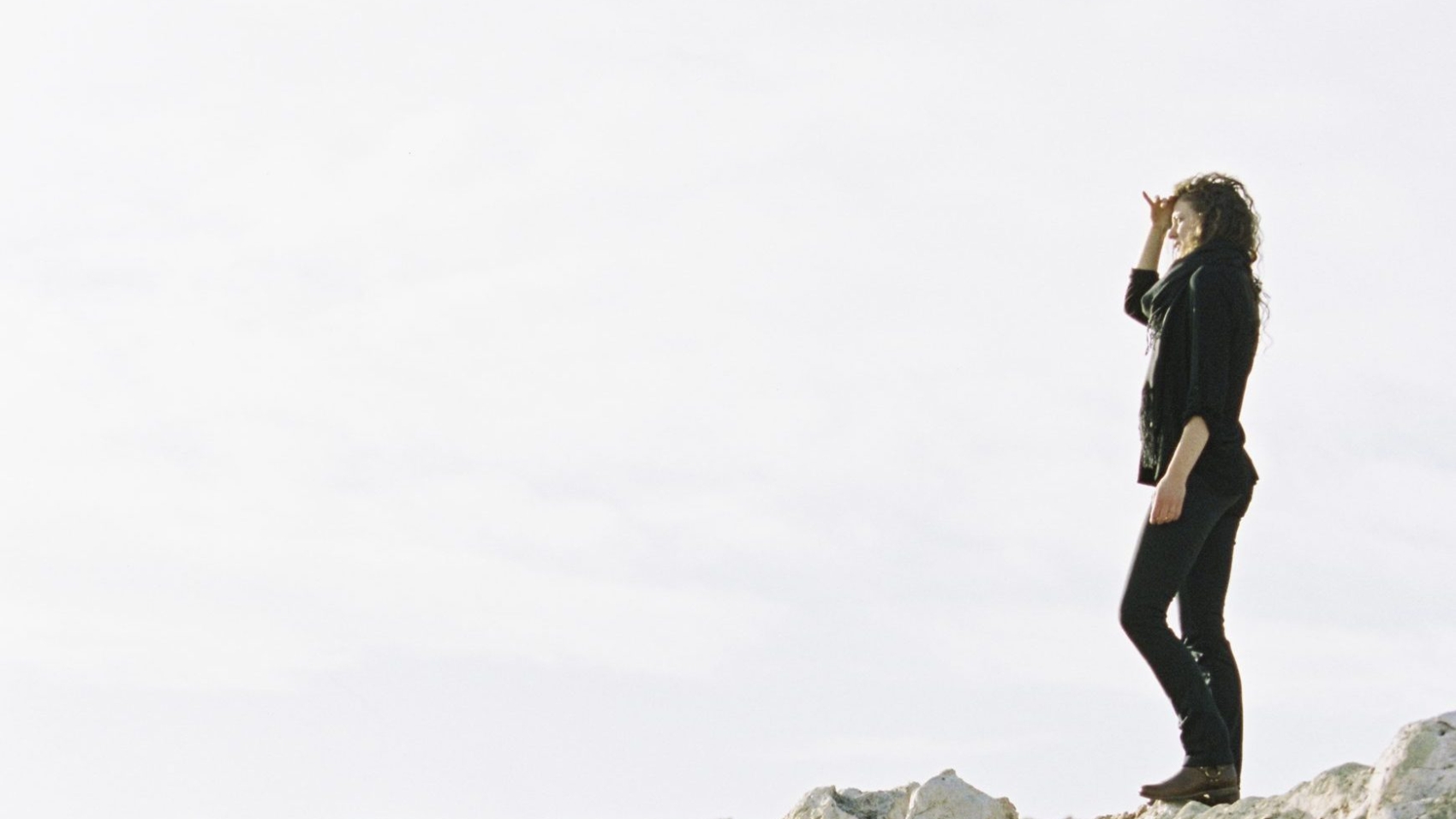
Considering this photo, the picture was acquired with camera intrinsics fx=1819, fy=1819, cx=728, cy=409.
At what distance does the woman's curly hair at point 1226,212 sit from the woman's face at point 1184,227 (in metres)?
0.02

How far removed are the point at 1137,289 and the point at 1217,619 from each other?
1.65 meters

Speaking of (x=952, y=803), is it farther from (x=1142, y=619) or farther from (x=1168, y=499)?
(x=1168, y=499)

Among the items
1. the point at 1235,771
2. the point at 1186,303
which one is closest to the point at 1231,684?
the point at 1235,771

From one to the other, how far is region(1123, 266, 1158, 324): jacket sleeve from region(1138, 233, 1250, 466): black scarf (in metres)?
0.34

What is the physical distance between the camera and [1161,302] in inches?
331

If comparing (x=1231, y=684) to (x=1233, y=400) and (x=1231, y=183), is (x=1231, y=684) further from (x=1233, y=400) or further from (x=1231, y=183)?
(x=1231, y=183)

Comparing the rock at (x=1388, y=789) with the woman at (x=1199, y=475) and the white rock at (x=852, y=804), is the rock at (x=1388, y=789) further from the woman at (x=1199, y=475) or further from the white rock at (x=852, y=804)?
the white rock at (x=852, y=804)

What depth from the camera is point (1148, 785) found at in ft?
27.3

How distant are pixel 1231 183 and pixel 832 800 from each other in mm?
3763

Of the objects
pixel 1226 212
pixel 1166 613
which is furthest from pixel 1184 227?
pixel 1166 613

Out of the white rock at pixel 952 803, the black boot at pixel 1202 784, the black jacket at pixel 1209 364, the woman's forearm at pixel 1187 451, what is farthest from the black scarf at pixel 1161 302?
the white rock at pixel 952 803

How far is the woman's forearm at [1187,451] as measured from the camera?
8016 millimetres

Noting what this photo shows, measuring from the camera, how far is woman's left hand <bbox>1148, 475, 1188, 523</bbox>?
802 cm

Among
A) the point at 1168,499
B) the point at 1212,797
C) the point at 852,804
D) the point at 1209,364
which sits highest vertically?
the point at 1209,364
